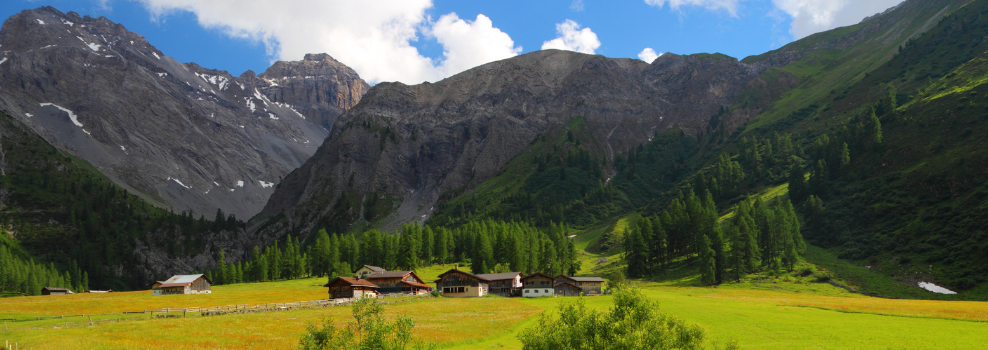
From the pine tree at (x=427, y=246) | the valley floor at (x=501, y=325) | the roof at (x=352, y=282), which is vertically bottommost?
the valley floor at (x=501, y=325)

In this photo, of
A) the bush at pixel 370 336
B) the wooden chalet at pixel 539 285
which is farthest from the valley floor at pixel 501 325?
the wooden chalet at pixel 539 285

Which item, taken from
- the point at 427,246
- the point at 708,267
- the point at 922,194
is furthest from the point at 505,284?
the point at 922,194

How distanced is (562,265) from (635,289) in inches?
4052

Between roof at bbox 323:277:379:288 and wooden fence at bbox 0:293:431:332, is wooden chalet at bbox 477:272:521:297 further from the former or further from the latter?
wooden fence at bbox 0:293:431:332

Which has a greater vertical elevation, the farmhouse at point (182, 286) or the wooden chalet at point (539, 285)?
the farmhouse at point (182, 286)

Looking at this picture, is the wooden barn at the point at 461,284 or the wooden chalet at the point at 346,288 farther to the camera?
the wooden barn at the point at 461,284

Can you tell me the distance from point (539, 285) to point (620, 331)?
78219 millimetres

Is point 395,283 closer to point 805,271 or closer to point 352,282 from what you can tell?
point 352,282

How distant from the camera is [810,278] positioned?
10600 centimetres

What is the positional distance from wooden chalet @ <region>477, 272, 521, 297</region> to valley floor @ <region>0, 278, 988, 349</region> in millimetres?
23202

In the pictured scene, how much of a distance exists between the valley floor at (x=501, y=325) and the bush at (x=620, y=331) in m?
13.5

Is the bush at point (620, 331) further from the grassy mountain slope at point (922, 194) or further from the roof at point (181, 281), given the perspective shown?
the roof at point (181, 281)

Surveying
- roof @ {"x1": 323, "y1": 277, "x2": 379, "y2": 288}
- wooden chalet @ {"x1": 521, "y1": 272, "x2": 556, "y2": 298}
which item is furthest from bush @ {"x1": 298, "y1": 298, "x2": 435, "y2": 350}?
wooden chalet @ {"x1": 521, "y1": 272, "x2": 556, "y2": 298}

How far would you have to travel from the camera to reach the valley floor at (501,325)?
45.3m
